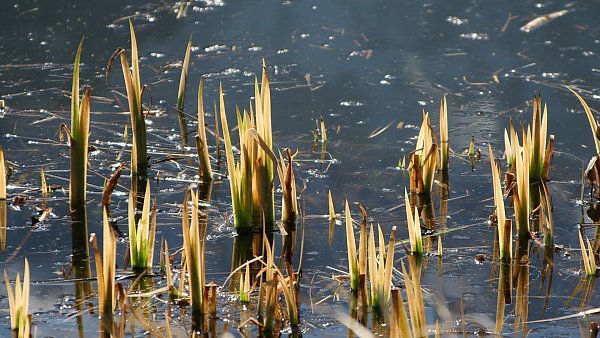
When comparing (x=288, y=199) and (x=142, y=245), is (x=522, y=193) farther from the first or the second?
(x=142, y=245)

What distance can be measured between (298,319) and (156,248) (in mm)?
815

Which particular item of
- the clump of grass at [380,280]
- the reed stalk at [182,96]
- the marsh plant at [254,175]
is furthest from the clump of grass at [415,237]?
the reed stalk at [182,96]

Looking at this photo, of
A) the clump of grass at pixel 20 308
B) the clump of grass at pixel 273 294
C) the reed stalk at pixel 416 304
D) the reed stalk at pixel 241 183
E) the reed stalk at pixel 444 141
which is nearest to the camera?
the reed stalk at pixel 416 304

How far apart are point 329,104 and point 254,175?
169 cm

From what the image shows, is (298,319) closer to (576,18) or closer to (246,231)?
(246,231)

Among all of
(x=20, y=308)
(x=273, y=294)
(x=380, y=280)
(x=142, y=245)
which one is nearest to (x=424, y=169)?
(x=380, y=280)

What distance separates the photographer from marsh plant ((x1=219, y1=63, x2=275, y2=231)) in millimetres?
3471

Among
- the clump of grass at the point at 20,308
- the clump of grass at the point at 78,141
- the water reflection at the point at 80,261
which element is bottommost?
the water reflection at the point at 80,261

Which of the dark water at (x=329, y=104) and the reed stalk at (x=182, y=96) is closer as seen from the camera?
the dark water at (x=329, y=104)

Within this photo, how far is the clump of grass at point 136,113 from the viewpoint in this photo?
12.5 ft

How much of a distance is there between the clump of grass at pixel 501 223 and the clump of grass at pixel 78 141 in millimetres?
1504

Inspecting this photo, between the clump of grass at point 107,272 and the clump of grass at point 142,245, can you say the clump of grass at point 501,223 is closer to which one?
the clump of grass at point 142,245

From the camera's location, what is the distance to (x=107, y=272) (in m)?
2.61

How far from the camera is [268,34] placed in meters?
6.15
